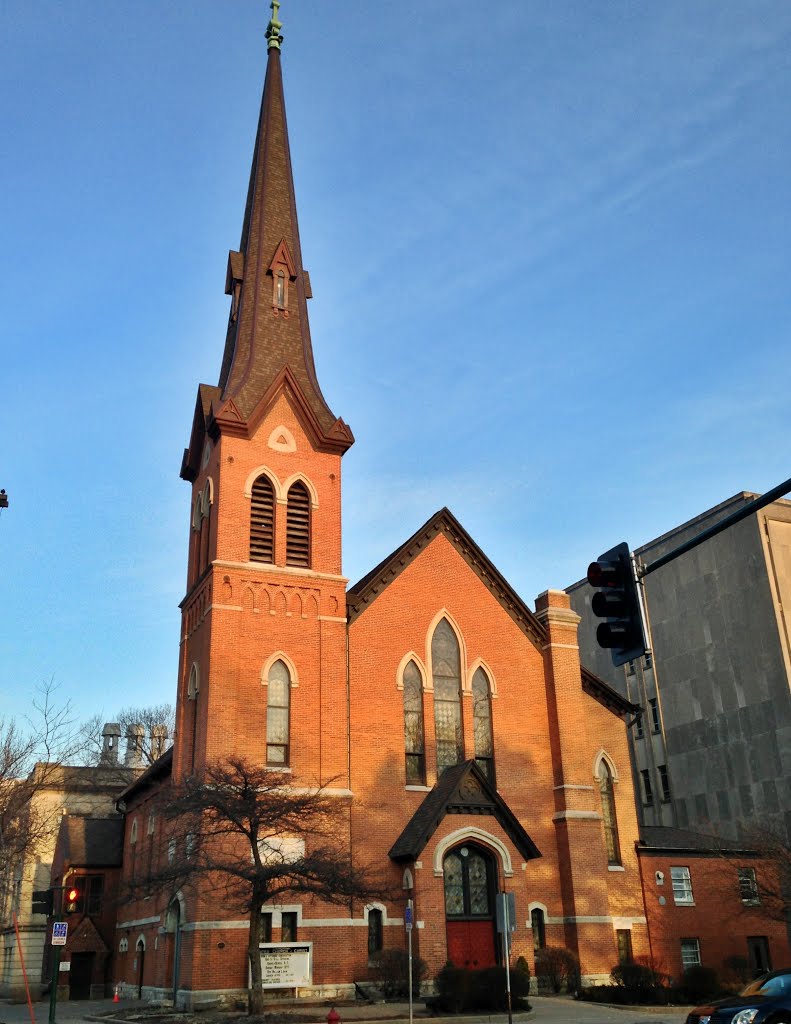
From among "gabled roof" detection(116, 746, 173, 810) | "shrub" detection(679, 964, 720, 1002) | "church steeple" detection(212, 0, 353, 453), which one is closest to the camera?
"shrub" detection(679, 964, 720, 1002)

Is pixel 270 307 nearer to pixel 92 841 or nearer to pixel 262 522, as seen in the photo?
pixel 262 522

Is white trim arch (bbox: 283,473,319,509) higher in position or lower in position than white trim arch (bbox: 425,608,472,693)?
higher

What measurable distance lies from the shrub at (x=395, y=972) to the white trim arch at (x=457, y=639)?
8.07 metres

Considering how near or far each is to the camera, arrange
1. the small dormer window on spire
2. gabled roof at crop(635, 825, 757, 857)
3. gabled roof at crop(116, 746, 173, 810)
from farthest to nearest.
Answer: the small dormer window on spire
gabled roof at crop(116, 746, 173, 810)
gabled roof at crop(635, 825, 757, 857)

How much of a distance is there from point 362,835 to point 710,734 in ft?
83.0

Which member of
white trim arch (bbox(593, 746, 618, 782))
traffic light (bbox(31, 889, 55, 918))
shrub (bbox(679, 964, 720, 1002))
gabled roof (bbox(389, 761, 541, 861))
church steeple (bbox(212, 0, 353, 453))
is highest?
church steeple (bbox(212, 0, 353, 453))

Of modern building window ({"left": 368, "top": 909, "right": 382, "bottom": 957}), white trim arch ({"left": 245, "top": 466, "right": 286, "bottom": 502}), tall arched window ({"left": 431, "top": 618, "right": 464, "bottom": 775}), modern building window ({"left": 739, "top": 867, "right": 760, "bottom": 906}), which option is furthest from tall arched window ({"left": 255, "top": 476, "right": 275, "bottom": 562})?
modern building window ({"left": 739, "top": 867, "right": 760, "bottom": 906})

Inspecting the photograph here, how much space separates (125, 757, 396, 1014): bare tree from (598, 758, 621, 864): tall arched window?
9.40 meters

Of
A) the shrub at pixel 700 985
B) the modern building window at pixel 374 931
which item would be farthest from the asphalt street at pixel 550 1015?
the modern building window at pixel 374 931

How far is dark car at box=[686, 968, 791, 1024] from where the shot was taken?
12.9 m

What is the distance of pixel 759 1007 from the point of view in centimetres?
1303

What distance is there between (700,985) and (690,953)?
20.8 ft

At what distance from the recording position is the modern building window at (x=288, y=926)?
2761 cm

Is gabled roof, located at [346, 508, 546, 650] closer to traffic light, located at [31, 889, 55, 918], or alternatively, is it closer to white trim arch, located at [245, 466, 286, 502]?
white trim arch, located at [245, 466, 286, 502]
